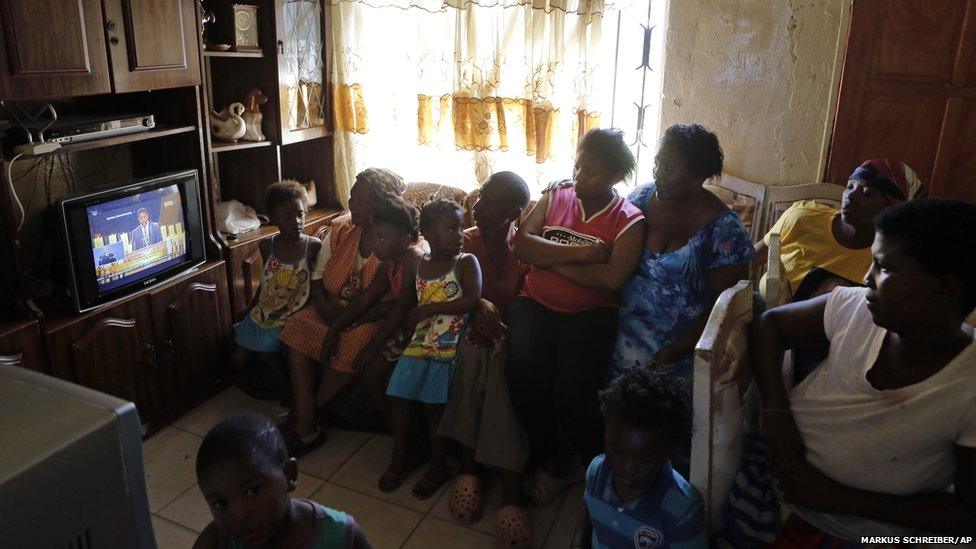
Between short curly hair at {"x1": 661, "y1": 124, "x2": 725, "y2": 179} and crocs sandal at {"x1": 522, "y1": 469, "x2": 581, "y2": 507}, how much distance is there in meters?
1.05

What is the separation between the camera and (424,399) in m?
2.20

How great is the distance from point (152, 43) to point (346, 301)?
1.12m

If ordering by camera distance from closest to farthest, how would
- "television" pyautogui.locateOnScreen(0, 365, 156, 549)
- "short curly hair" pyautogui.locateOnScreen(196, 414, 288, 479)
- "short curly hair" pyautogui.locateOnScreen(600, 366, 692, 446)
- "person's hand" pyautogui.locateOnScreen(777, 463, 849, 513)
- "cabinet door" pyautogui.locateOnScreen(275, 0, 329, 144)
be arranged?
"television" pyautogui.locateOnScreen(0, 365, 156, 549)
"short curly hair" pyautogui.locateOnScreen(196, 414, 288, 479)
"person's hand" pyautogui.locateOnScreen(777, 463, 849, 513)
"short curly hair" pyautogui.locateOnScreen(600, 366, 692, 446)
"cabinet door" pyautogui.locateOnScreen(275, 0, 329, 144)

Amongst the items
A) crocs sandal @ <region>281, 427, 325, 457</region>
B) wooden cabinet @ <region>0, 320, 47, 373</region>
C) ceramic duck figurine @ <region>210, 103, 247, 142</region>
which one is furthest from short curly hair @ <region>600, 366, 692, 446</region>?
ceramic duck figurine @ <region>210, 103, 247, 142</region>

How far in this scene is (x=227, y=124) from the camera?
2.96m

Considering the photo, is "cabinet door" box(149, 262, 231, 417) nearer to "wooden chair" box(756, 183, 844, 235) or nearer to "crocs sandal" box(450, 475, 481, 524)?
"crocs sandal" box(450, 475, 481, 524)

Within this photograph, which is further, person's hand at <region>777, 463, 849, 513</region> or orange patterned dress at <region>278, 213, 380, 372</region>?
orange patterned dress at <region>278, 213, 380, 372</region>

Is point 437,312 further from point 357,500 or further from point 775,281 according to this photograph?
point 775,281

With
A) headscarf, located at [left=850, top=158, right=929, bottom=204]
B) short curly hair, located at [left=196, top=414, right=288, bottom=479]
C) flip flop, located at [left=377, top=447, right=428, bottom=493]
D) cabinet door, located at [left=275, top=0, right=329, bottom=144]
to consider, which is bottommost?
flip flop, located at [left=377, top=447, right=428, bottom=493]

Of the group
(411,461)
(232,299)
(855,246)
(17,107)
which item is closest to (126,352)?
(232,299)

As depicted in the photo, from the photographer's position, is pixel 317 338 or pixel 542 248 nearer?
pixel 542 248

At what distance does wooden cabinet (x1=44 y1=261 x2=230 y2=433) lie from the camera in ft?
7.62

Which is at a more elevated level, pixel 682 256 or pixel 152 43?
pixel 152 43

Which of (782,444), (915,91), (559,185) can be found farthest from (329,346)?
(915,91)
